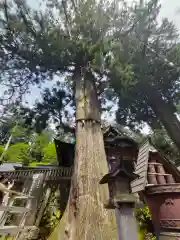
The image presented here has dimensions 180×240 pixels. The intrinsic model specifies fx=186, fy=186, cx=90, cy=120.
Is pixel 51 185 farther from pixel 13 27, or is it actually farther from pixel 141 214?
pixel 13 27

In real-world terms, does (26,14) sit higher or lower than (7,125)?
lower

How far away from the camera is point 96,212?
521cm

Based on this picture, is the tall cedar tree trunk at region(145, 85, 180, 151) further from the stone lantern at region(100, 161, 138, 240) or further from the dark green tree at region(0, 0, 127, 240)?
the stone lantern at region(100, 161, 138, 240)

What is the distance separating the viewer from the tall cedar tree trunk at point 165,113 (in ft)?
39.3

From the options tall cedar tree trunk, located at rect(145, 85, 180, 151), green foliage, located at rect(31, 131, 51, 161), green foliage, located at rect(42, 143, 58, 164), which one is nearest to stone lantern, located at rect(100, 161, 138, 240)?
tall cedar tree trunk, located at rect(145, 85, 180, 151)

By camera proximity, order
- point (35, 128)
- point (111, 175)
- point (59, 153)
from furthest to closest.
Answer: point (59, 153) → point (35, 128) → point (111, 175)

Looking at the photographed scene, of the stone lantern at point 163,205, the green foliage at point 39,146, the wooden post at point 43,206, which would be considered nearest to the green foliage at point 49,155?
the green foliage at point 39,146

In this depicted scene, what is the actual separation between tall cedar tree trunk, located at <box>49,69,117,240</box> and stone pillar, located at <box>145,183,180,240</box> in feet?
5.46

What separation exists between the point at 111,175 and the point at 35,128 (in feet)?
28.5

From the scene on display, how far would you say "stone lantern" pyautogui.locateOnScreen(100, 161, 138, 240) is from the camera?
2.85m

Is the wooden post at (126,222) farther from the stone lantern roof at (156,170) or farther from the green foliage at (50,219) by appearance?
the green foliage at (50,219)

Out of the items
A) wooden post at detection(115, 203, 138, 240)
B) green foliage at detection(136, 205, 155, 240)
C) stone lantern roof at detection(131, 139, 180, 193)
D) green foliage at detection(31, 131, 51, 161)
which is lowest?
wooden post at detection(115, 203, 138, 240)

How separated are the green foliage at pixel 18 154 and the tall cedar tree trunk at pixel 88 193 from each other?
15.4 m

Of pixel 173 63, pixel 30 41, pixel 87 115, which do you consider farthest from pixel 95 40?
pixel 173 63
